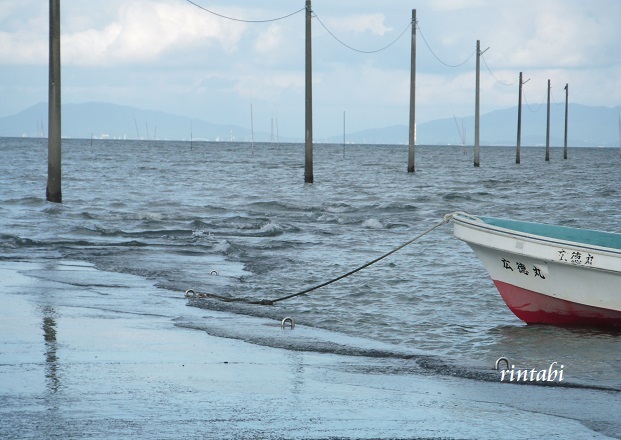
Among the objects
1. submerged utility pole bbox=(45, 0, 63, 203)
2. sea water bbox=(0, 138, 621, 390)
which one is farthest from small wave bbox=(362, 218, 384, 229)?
submerged utility pole bbox=(45, 0, 63, 203)

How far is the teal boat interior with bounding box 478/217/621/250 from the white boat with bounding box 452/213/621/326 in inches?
35.9

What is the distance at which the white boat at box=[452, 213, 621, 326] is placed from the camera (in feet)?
31.2

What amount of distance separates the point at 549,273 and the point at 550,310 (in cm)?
49

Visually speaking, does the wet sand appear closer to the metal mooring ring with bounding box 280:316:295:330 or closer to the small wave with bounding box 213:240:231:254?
the metal mooring ring with bounding box 280:316:295:330

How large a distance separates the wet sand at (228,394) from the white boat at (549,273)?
278 cm

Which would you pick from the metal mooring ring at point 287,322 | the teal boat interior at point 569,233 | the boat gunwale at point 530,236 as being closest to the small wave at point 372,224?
the teal boat interior at point 569,233

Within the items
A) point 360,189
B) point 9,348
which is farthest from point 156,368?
point 360,189

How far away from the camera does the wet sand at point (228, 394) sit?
546cm

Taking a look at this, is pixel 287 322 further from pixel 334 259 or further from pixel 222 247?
pixel 222 247

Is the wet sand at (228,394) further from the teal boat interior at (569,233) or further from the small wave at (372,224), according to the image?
the small wave at (372,224)

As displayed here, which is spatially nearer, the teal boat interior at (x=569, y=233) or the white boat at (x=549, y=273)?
the white boat at (x=549, y=273)

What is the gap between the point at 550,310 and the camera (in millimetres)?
10219

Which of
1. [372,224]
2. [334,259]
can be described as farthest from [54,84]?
[334,259]

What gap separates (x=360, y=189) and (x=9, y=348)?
103 ft
